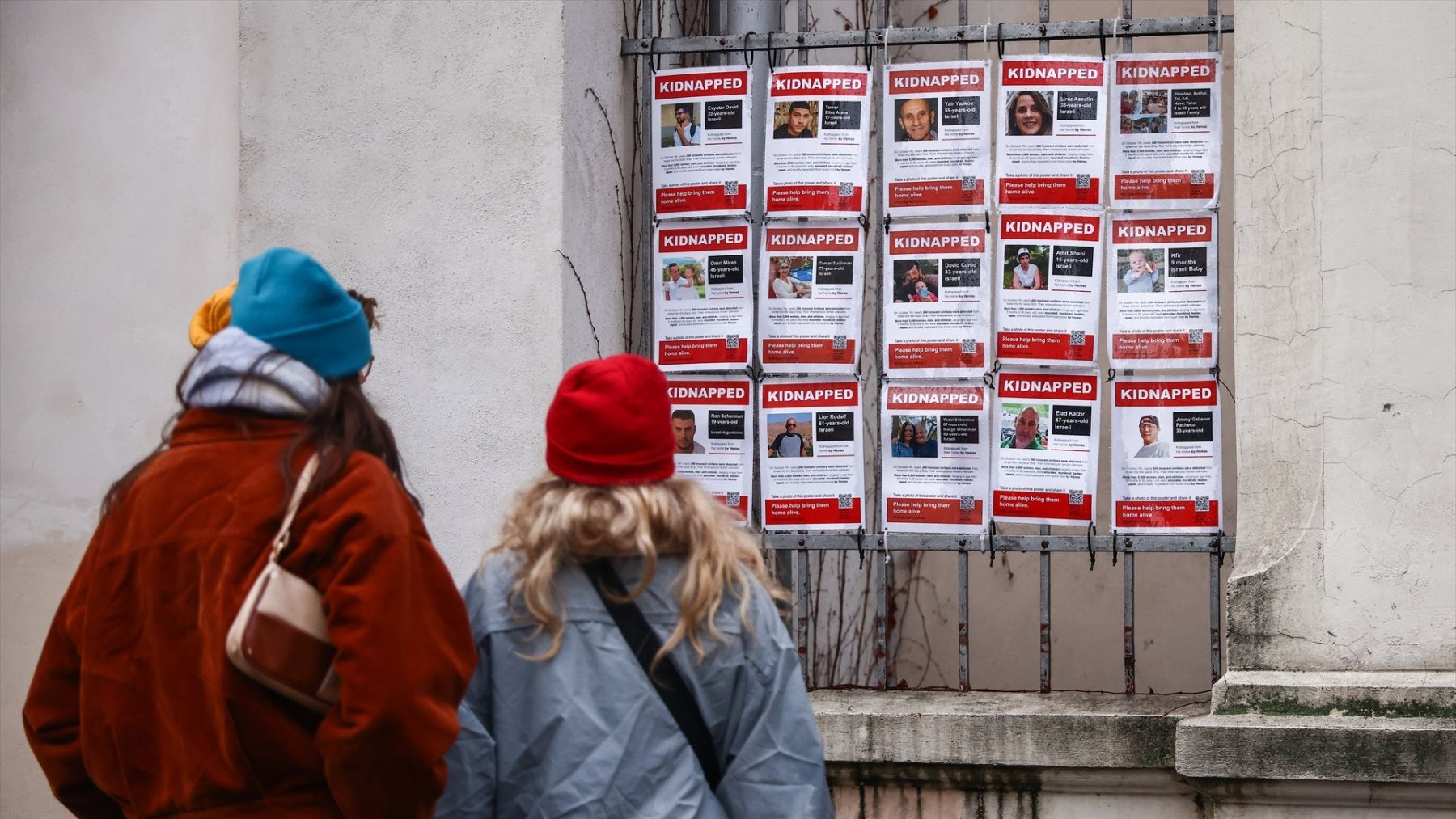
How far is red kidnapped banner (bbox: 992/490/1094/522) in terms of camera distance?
4422 millimetres

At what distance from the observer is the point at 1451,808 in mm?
3670

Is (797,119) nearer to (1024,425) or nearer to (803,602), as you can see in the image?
(1024,425)

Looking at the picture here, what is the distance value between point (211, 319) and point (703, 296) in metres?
2.34

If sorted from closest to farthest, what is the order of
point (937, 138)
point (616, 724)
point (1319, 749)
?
1. point (616, 724)
2. point (1319, 749)
3. point (937, 138)

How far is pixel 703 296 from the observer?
4641 millimetres

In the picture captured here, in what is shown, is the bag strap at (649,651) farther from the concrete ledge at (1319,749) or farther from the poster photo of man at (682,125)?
the poster photo of man at (682,125)

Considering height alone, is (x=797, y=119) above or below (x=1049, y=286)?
above

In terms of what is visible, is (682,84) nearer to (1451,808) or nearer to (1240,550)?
(1240,550)

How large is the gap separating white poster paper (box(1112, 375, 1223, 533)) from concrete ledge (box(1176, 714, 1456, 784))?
73 cm

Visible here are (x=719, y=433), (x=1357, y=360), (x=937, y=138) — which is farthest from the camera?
(x=719, y=433)

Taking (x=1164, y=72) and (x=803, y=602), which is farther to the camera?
(x=803, y=602)

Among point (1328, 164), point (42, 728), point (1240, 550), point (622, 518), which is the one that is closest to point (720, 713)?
point (622, 518)

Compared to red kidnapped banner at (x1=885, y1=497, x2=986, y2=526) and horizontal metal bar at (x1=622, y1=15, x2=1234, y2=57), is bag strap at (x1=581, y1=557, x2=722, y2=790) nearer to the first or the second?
red kidnapped banner at (x1=885, y1=497, x2=986, y2=526)

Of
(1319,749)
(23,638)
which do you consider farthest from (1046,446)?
(23,638)
